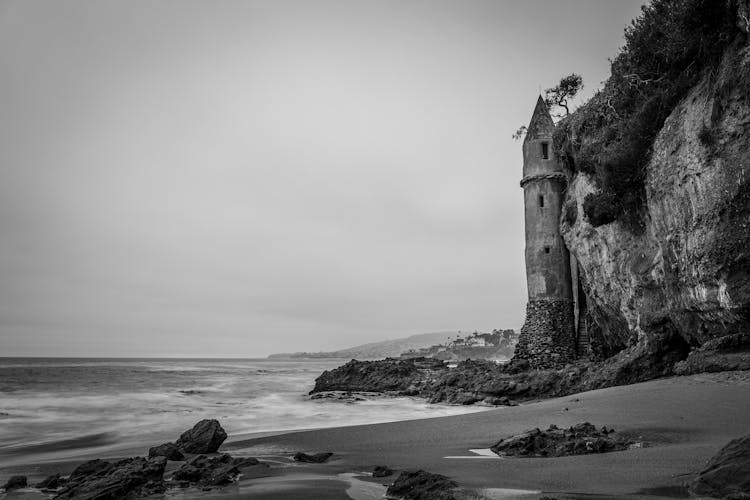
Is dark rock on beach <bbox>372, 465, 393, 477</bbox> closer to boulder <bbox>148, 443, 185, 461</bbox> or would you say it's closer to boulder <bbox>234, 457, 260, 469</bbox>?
boulder <bbox>234, 457, 260, 469</bbox>

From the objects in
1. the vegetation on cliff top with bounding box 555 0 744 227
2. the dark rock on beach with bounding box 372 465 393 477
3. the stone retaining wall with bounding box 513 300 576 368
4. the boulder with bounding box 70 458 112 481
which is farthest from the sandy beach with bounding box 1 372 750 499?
the stone retaining wall with bounding box 513 300 576 368

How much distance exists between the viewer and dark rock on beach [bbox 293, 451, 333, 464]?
6.90 metres

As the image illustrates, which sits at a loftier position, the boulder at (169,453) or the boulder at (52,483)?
the boulder at (169,453)

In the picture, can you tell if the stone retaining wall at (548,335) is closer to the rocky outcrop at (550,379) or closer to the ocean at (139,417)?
the rocky outcrop at (550,379)

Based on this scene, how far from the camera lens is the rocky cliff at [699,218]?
954 cm

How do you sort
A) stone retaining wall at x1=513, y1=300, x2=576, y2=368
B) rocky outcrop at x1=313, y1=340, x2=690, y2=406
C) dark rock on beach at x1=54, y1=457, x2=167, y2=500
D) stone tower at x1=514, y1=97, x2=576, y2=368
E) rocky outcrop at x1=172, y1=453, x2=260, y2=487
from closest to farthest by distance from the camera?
dark rock on beach at x1=54, y1=457, x2=167, y2=500
rocky outcrop at x1=172, y1=453, x2=260, y2=487
rocky outcrop at x1=313, y1=340, x2=690, y2=406
stone retaining wall at x1=513, y1=300, x2=576, y2=368
stone tower at x1=514, y1=97, x2=576, y2=368

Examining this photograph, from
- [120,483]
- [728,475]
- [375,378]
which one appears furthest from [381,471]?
[375,378]

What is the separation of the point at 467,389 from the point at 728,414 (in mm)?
11576

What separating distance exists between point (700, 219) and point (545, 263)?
13.0m

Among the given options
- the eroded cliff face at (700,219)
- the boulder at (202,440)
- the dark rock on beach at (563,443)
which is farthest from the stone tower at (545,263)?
the boulder at (202,440)

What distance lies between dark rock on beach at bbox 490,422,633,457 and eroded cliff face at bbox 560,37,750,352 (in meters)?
5.54

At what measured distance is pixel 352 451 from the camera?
7594 mm

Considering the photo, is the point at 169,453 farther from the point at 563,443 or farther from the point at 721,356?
the point at 721,356

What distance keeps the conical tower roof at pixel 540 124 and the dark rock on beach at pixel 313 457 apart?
21.1 meters
